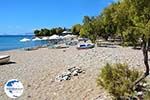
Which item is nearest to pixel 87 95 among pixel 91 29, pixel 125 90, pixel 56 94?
pixel 56 94

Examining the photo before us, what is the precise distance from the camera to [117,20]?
1077 cm

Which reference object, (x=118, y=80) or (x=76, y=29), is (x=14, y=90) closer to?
(x=118, y=80)

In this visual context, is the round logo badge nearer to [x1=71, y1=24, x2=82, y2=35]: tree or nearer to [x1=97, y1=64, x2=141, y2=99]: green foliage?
[x1=97, y1=64, x2=141, y2=99]: green foliage

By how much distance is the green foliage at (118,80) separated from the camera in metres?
10.4

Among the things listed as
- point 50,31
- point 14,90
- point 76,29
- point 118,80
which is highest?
point 118,80

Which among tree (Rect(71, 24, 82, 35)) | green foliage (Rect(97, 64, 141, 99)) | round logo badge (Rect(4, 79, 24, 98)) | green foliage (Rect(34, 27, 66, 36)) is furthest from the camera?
green foliage (Rect(34, 27, 66, 36))

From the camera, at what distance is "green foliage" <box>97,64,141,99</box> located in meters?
10.4

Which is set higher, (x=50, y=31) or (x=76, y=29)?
(x=76, y=29)

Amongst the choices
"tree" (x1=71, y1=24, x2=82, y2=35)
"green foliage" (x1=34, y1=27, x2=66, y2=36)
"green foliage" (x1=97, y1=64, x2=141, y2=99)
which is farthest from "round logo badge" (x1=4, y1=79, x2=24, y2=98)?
"green foliage" (x1=34, y1=27, x2=66, y2=36)

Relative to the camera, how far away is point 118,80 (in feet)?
35.2

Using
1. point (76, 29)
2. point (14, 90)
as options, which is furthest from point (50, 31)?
point (14, 90)

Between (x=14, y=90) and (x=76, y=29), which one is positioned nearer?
(x=14, y=90)

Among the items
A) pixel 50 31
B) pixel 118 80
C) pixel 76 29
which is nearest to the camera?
pixel 118 80

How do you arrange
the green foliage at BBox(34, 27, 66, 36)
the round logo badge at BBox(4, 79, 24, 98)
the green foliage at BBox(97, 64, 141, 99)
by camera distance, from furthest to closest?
the green foliage at BBox(34, 27, 66, 36) < the round logo badge at BBox(4, 79, 24, 98) < the green foliage at BBox(97, 64, 141, 99)
